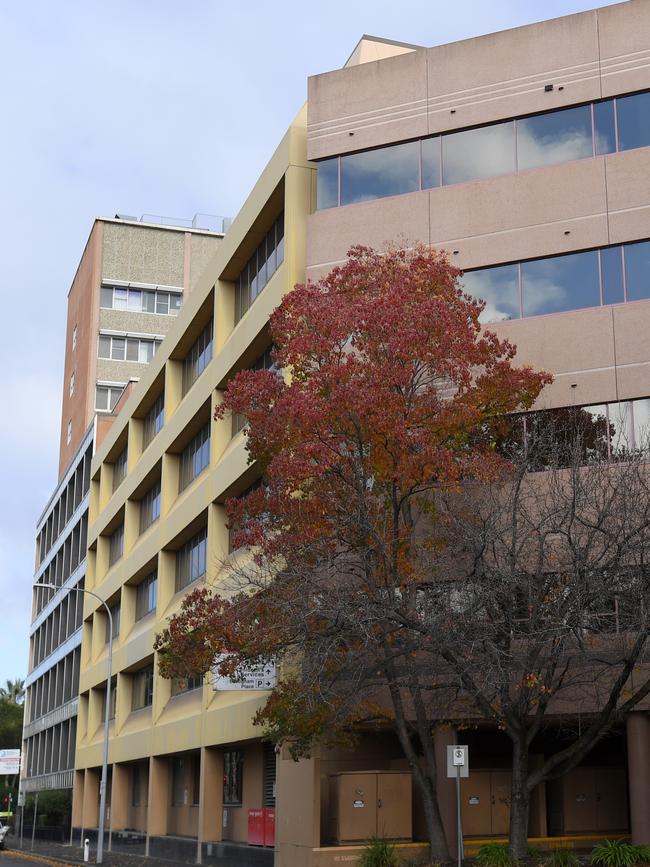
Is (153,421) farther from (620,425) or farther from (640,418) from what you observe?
(640,418)

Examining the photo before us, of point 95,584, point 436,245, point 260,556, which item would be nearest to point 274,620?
point 260,556

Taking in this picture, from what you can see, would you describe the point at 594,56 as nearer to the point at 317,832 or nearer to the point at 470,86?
the point at 470,86

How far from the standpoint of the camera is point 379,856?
1035 inches

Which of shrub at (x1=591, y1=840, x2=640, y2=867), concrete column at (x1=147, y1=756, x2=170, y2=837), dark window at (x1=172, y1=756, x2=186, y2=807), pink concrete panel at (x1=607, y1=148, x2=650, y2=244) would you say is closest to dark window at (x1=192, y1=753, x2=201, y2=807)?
dark window at (x1=172, y1=756, x2=186, y2=807)

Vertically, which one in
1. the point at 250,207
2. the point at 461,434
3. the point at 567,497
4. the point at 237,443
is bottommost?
the point at 567,497

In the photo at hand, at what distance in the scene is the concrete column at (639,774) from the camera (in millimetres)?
25844

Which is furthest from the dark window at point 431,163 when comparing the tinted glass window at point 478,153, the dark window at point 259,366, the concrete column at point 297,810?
the concrete column at point 297,810

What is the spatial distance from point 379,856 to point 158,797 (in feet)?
67.5

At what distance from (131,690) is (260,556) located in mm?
32130

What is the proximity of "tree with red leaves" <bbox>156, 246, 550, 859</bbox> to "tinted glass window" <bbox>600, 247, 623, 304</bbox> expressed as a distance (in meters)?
4.40

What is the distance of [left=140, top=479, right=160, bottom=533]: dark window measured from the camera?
172 ft

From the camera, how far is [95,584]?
6438cm

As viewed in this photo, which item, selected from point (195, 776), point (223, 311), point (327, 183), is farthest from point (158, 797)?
point (327, 183)

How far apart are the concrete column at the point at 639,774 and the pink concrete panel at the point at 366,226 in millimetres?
13402
